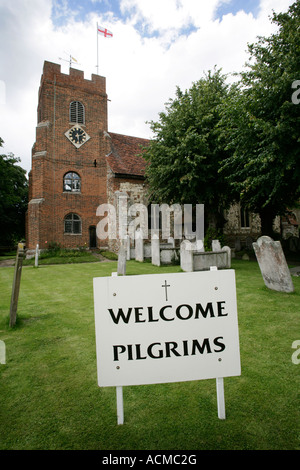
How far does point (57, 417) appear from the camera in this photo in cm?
217

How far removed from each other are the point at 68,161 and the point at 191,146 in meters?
11.7

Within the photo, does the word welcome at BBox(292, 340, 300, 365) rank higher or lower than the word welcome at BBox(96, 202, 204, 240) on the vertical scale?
lower

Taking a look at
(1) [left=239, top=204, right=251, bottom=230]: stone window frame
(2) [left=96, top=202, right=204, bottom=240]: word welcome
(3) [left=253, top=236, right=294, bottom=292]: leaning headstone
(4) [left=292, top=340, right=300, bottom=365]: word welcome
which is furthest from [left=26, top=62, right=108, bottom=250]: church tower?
(4) [left=292, top=340, right=300, bottom=365]: word welcome

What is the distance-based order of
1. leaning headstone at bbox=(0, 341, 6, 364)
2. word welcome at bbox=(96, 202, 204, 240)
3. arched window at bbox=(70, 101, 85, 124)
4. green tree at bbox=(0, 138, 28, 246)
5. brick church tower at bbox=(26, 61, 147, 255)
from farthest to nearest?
1. green tree at bbox=(0, 138, 28, 246)
2. arched window at bbox=(70, 101, 85, 124)
3. brick church tower at bbox=(26, 61, 147, 255)
4. word welcome at bbox=(96, 202, 204, 240)
5. leaning headstone at bbox=(0, 341, 6, 364)

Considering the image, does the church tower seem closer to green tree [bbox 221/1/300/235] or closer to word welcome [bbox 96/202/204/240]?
word welcome [bbox 96/202/204/240]

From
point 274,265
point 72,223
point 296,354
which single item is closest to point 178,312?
point 296,354

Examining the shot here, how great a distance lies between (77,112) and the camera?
22219 mm

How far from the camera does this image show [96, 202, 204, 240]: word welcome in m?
20.3

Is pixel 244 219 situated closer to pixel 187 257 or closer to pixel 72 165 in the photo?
pixel 72 165

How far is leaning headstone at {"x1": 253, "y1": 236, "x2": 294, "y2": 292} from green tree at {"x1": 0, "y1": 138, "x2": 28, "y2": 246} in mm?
26241

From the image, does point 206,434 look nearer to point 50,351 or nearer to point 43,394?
point 43,394

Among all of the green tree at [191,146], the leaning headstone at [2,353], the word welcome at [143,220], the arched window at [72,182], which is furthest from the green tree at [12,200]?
the leaning headstone at [2,353]
